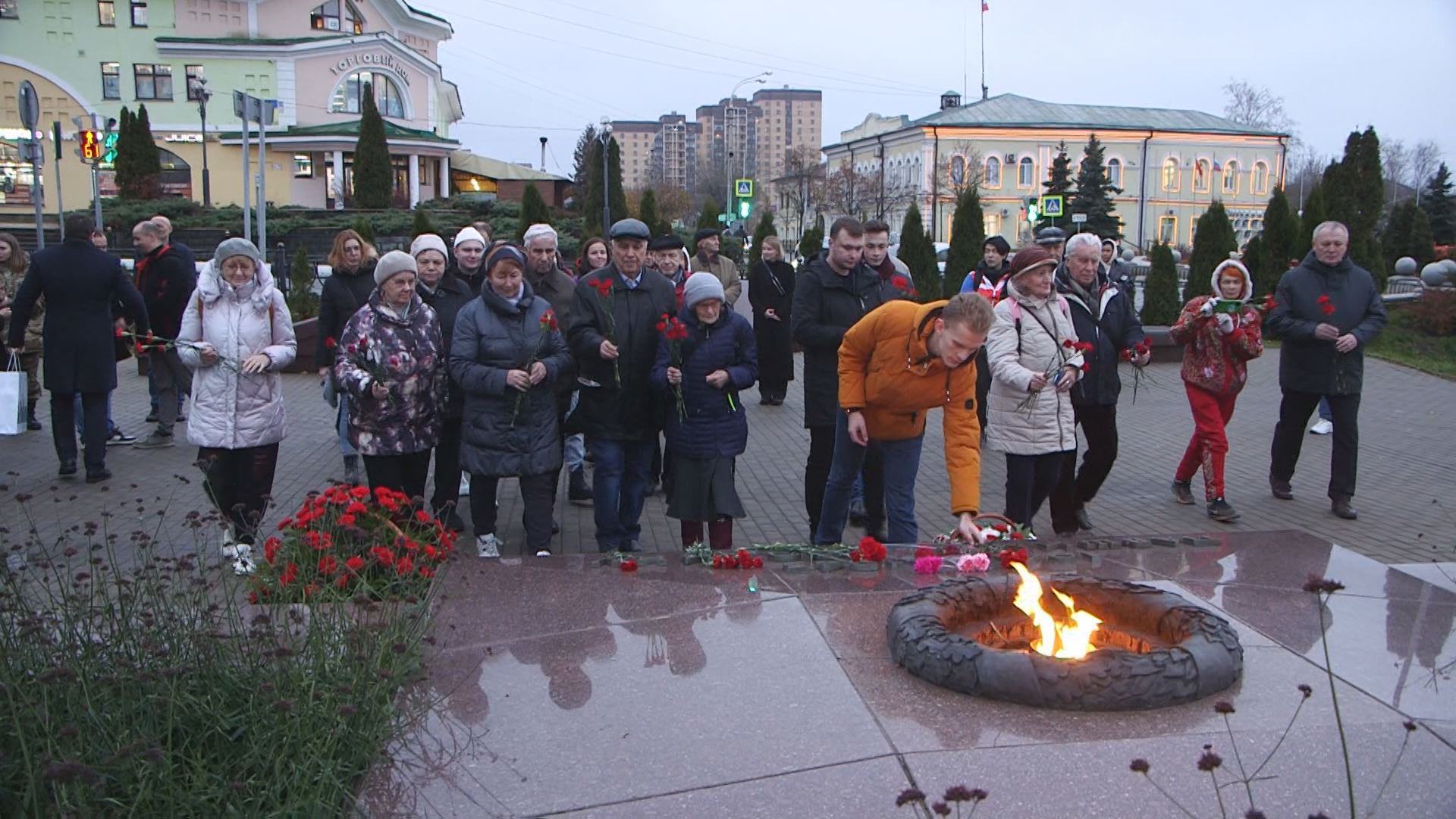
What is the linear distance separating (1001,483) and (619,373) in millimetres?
3868

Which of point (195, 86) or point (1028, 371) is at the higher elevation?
point (195, 86)

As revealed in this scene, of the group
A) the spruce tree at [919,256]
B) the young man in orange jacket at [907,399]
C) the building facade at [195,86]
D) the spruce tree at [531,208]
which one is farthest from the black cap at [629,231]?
the building facade at [195,86]

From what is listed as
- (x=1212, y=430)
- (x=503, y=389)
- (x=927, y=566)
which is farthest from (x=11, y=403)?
(x=1212, y=430)

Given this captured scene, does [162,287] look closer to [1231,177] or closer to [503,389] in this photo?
[503,389]

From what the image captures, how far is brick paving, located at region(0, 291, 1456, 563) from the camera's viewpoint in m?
7.50

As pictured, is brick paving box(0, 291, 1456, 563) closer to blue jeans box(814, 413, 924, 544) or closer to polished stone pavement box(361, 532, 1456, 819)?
blue jeans box(814, 413, 924, 544)

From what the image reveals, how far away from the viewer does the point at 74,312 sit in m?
8.43

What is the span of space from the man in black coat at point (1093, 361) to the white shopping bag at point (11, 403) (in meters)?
6.59

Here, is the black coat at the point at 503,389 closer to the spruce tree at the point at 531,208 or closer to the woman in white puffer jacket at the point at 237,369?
the woman in white puffer jacket at the point at 237,369

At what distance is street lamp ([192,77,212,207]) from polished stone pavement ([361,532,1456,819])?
1540 inches

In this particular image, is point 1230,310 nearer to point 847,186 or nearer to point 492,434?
point 492,434

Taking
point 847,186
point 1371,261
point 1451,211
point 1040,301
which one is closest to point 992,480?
point 1040,301

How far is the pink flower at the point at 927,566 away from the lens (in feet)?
17.4

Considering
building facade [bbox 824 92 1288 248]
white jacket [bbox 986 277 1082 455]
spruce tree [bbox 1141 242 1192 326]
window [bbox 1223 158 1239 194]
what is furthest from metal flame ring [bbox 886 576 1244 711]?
window [bbox 1223 158 1239 194]
